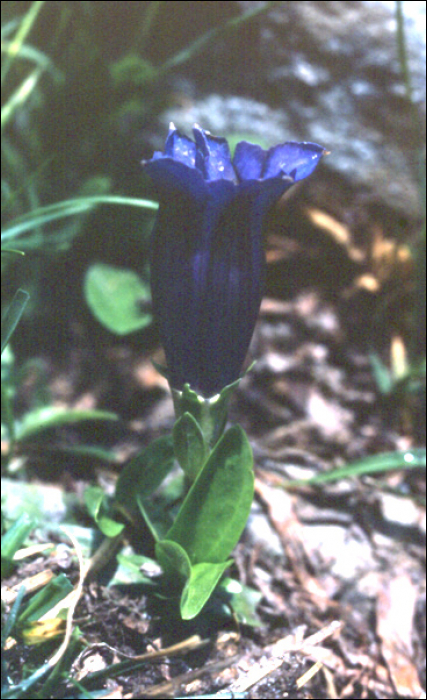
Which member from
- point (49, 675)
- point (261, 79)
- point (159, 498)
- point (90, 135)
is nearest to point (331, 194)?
point (261, 79)

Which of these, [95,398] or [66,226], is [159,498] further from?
[66,226]

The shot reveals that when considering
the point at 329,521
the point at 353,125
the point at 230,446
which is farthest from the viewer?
the point at 353,125

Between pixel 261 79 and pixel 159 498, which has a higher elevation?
pixel 261 79

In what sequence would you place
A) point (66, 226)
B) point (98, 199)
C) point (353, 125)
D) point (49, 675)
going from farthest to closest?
point (353, 125)
point (66, 226)
point (98, 199)
point (49, 675)

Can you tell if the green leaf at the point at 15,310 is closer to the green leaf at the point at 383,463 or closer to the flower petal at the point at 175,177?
the flower petal at the point at 175,177

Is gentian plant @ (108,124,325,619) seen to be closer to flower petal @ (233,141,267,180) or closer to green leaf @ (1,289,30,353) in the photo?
flower petal @ (233,141,267,180)

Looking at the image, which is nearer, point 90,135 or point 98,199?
point 98,199

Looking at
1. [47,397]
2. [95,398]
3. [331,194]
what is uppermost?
[331,194]

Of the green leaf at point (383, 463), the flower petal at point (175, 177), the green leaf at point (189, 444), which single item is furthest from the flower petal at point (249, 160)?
the green leaf at point (383, 463)
